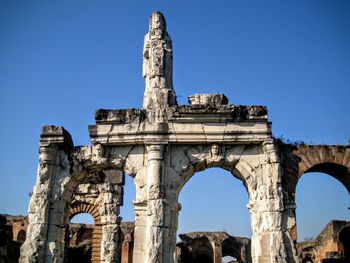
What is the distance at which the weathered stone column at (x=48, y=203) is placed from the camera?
10.5m

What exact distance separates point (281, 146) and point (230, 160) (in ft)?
6.16

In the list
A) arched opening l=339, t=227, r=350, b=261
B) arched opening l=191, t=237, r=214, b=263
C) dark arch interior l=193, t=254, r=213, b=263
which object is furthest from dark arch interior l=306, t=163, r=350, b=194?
dark arch interior l=193, t=254, r=213, b=263

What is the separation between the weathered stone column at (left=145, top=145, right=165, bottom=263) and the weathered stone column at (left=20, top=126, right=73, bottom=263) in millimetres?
2415

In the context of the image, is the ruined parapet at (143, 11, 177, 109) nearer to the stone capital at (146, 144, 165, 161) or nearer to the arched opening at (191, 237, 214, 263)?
the stone capital at (146, 144, 165, 161)

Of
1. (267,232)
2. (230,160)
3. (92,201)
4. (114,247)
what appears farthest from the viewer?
(92,201)

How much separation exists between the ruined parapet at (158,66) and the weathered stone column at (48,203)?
2.58 m

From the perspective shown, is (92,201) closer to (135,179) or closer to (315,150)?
(135,179)

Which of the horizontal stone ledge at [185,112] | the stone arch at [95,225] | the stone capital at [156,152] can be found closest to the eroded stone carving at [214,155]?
the horizontal stone ledge at [185,112]

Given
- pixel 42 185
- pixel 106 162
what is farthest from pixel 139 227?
pixel 42 185

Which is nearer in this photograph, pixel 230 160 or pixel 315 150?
pixel 230 160

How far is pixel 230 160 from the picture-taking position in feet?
36.0

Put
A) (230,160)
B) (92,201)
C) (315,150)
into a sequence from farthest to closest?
(92,201) < (315,150) < (230,160)

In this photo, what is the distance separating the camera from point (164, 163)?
1078 centimetres

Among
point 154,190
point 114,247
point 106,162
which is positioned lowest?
point 114,247
